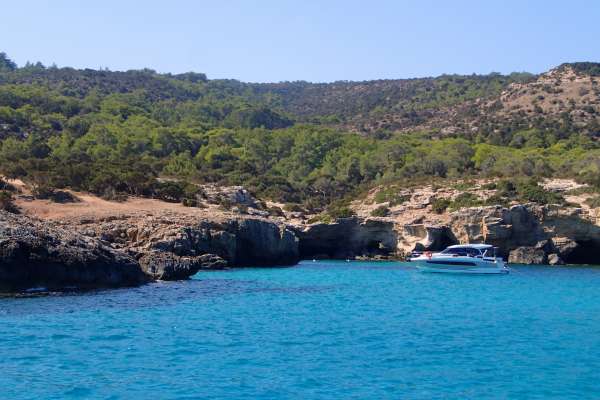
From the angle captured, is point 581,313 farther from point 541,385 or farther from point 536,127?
point 536,127

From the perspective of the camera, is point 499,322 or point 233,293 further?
point 233,293

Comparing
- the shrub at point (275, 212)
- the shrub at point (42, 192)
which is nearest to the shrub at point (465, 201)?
the shrub at point (275, 212)

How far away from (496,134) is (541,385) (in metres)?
80.8

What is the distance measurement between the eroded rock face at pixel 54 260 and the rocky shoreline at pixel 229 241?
0.13 feet

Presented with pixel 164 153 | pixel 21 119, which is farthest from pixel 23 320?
pixel 21 119

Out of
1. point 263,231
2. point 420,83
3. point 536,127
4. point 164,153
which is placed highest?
point 420,83

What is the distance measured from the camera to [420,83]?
516 feet

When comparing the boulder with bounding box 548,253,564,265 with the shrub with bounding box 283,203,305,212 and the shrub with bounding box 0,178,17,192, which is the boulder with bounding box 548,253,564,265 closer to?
the shrub with bounding box 283,203,305,212

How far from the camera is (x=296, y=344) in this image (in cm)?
1831

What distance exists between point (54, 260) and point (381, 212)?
101 ft

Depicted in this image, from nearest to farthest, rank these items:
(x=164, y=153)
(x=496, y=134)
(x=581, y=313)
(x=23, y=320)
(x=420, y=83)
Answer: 1. (x=23, y=320)
2. (x=581, y=313)
3. (x=164, y=153)
4. (x=496, y=134)
5. (x=420, y=83)

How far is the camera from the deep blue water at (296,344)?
14133mm

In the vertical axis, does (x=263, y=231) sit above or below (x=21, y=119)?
below

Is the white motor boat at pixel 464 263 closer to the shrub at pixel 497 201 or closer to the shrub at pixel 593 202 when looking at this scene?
the shrub at pixel 497 201
